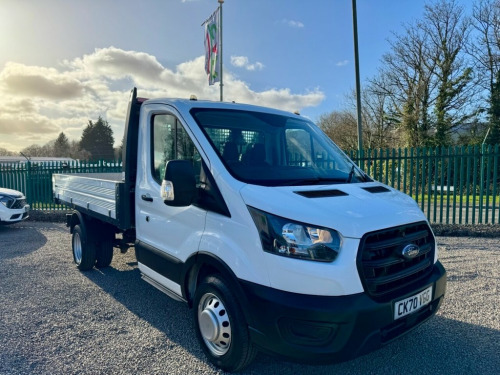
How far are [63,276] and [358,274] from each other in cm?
479

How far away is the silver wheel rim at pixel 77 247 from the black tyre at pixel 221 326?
3.43 meters

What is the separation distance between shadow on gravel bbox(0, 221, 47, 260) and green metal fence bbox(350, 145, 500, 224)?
313 inches

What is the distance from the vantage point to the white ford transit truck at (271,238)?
2287mm

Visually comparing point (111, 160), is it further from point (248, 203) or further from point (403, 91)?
point (403, 91)

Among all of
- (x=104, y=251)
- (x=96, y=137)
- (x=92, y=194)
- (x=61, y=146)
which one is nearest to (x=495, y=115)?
(x=104, y=251)

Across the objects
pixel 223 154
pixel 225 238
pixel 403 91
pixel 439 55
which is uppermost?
pixel 439 55

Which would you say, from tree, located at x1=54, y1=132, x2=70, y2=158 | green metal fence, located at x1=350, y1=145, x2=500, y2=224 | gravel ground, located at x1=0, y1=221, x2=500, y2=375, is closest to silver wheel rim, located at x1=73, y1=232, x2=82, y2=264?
gravel ground, located at x1=0, y1=221, x2=500, y2=375

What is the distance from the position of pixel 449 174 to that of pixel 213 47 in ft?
35.7

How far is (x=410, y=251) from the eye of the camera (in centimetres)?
257

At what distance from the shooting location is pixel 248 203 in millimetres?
2508

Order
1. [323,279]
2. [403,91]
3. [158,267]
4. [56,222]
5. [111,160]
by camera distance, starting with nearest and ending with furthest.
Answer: [323,279] → [158,267] → [56,222] → [111,160] → [403,91]

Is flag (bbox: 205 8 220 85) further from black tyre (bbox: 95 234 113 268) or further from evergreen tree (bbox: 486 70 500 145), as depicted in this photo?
evergreen tree (bbox: 486 70 500 145)

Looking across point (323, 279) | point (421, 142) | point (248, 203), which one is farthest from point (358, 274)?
point (421, 142)

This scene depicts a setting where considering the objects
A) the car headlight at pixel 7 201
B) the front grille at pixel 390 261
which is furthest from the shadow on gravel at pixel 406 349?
the car headlight at pixel 7 201
